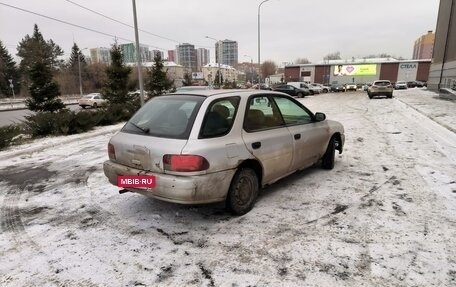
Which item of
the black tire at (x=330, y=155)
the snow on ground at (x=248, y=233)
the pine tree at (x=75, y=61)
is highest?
the pine tree at (x=75, y=61)

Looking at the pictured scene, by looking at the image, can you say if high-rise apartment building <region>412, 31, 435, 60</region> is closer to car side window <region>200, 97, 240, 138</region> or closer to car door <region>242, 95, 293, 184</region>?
car door <region>242, 95, 293, 184</region>

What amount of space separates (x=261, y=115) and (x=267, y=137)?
1.16ft

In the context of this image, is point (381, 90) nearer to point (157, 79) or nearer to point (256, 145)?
point (157, 79)

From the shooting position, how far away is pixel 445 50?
36156 millimetres

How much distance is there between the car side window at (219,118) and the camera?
3.74 meters

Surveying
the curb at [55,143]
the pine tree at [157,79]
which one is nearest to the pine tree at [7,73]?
the pine tree at [157,79]

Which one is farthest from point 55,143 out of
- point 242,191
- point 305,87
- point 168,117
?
point 305,87

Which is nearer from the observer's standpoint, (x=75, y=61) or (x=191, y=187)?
(x=191, y=187)

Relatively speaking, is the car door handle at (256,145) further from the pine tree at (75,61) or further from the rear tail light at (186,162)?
the pine tree at (75,61)

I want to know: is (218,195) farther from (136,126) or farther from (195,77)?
(195,77)

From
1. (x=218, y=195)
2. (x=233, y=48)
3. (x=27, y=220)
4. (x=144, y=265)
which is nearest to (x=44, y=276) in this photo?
(x=144, y=265)

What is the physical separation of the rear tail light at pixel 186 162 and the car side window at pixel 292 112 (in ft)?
6.08

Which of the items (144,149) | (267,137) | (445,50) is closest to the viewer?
(144,149)

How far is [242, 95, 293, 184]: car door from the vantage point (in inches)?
165
